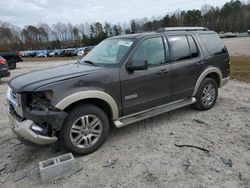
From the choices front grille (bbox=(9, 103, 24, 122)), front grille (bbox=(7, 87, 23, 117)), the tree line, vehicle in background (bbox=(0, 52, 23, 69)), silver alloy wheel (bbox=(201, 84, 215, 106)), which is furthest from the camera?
the tree line

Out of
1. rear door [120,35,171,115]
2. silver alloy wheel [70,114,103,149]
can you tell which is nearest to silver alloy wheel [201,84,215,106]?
rear door [120,35,171,115]

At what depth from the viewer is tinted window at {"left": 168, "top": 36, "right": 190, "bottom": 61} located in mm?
4559

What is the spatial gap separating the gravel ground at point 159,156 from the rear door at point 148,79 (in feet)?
1.92

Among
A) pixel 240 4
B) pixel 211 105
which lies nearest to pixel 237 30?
pixel 240 4

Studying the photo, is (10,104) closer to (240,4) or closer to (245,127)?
(245,127)

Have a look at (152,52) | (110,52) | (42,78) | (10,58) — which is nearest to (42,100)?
(42,78)

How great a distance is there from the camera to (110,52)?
14.4ft

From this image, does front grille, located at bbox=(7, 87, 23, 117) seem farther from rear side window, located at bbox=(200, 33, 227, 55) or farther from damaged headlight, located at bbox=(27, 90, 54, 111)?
rear side window, located at bbox=(200, 33, 227, 55)

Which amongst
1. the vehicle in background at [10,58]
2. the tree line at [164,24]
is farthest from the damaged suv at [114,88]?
the tree line at [164,24]

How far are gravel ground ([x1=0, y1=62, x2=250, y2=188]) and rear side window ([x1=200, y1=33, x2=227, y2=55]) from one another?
142cm

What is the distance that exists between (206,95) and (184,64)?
43.0 inches

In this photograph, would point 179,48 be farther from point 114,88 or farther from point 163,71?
point 114,88

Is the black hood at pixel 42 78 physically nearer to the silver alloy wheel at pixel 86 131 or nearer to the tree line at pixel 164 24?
the silver alloy wheel at pixel 86 131

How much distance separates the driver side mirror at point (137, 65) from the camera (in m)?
3.81
